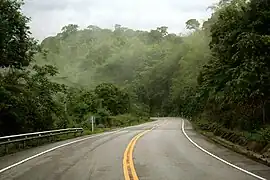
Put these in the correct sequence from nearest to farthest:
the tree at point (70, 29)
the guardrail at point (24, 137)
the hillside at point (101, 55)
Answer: the guardrail at point (24, 137) < the hillside at point (101, 55) < the tree at point (70, 29)

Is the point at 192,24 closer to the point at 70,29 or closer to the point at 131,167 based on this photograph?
the point at 70,29

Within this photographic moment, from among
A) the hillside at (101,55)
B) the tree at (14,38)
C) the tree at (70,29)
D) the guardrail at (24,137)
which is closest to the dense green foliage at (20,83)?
the tree at (14,38)

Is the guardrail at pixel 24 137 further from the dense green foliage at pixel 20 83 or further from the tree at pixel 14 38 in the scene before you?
the tree at pixel 14 38

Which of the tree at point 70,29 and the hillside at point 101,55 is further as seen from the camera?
the tree at point 70,29

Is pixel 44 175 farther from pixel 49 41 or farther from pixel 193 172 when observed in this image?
pixel 49 41

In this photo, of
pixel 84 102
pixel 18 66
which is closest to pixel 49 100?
pixel 18 66

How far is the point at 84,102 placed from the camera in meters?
59.3

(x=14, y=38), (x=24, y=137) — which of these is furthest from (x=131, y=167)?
(x=14, y=38)

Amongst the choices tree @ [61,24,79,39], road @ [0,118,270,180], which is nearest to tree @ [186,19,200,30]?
tree @ [61,24,79,39]

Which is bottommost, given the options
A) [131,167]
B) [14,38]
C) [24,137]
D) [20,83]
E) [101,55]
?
[131,167]

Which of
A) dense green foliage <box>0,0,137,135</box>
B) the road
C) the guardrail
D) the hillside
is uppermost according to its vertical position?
the hillside

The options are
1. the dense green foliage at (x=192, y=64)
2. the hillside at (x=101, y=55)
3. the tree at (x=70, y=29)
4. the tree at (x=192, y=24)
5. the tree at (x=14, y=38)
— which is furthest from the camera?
the tree at (x=70, y=29)

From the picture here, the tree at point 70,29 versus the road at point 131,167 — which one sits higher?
the tree at point 70,29

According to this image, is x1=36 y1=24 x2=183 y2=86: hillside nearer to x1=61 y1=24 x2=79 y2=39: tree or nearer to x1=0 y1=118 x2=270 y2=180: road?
x1=61 y1=24 x2=79 y2=39: tree
